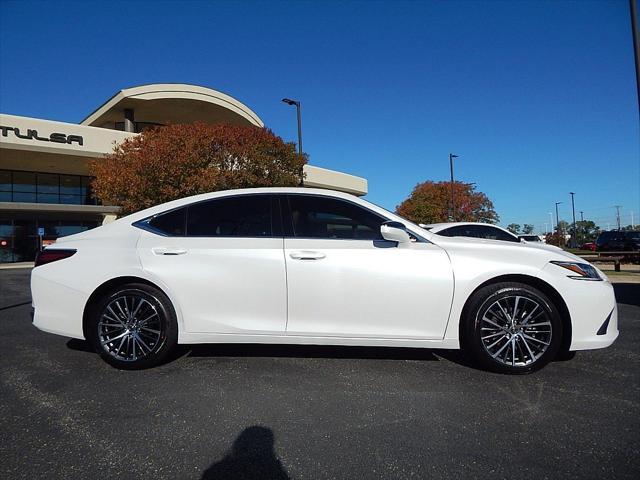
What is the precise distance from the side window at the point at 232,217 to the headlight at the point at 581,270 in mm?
2562

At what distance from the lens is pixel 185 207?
3.76m

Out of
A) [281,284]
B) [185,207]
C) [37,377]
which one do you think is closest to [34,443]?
[37,377]

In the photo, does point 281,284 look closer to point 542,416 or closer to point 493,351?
point 493,351

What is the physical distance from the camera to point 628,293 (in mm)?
8516

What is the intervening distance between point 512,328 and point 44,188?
33748 mm

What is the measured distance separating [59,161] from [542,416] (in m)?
31.7

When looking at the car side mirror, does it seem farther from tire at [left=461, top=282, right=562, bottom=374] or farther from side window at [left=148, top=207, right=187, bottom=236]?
side window at [left=148, top=207, right=187, bottom=236]

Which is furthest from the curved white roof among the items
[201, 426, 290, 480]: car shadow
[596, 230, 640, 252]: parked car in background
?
[201, 426, 290, 480]: car shadow

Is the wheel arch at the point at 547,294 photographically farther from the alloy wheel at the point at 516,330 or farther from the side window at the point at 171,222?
the side window at the point at 171,222

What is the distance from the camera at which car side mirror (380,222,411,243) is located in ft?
10.9

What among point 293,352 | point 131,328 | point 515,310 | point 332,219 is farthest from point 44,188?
point 515,310

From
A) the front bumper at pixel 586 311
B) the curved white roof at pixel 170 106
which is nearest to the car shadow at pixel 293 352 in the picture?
Answer: the front bumper at pixel 586 311

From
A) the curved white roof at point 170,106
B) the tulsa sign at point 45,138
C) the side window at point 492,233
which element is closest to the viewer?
the side window at point 492,233

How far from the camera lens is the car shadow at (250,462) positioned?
197 cm
